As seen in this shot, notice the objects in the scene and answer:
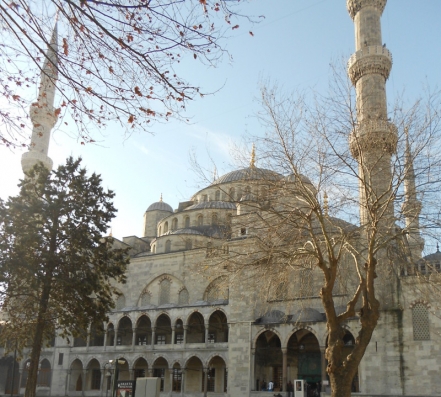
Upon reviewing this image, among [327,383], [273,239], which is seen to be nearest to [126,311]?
[327,383]

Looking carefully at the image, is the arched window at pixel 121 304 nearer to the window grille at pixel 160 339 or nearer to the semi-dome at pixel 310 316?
the window grille at pixel 160 339

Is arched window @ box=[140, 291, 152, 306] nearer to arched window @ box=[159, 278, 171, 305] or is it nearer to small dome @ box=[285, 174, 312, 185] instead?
arched window @ box=[159, 278, 171, 305]

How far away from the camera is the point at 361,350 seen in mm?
9672

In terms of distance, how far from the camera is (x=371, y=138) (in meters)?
10.4

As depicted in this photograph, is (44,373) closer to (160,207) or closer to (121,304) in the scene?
(121,304)

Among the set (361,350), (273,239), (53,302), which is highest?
(273,239)

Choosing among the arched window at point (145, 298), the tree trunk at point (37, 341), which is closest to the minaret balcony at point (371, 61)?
the tree trunk at point (37, 341)

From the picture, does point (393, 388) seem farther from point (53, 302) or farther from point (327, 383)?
point (53, 302)

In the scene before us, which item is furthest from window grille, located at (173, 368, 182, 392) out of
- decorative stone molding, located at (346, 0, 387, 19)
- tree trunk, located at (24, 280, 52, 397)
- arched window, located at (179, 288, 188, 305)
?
decorative stone molding, located at (346, 0, 387, 19)

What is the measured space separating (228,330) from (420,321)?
373 inches

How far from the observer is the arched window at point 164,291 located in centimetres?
3019

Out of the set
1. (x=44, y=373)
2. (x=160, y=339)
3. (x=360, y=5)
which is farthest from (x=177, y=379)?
(x=360, y=5)

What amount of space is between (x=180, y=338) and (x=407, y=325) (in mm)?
13678

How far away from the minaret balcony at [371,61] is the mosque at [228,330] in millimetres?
50
